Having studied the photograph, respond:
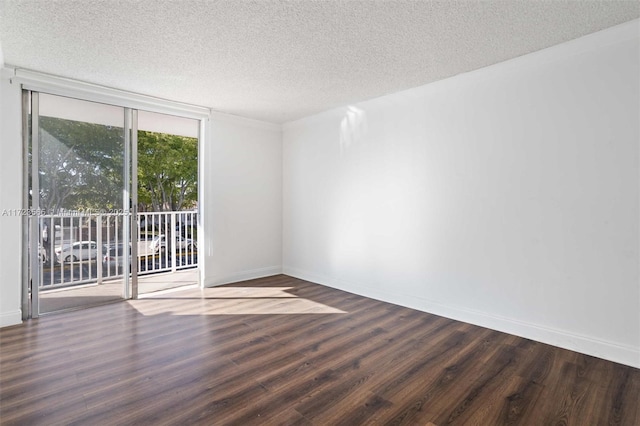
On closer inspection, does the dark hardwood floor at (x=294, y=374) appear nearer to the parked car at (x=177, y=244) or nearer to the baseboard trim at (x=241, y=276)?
the baseboard trim at (x=241, y=276)

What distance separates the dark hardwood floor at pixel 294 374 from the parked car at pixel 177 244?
2.04m

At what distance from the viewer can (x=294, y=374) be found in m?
2.33

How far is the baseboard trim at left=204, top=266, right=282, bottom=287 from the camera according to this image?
15.7 feet

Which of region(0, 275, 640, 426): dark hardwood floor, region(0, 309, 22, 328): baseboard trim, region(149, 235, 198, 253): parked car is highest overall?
region(149, 235, 198, 253): parked car

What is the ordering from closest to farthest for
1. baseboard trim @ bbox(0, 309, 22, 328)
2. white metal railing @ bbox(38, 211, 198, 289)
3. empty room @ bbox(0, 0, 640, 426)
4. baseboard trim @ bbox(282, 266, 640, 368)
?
empty room @ bbox(0, 0, 640, 426) → baseboard trim @ bbox(282, 266, 640, 368) → baseboard trim @ bbox(0, 309, 22, 328) → white metal railing @ bbox(38, 211, 198, 289)

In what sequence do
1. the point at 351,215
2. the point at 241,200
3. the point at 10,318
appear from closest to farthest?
the point at 10,318
the point at 351,215
the point at 241,200

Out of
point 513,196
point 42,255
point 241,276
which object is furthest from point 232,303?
point 513,196

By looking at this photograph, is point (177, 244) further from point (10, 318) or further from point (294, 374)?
point (294, 374)

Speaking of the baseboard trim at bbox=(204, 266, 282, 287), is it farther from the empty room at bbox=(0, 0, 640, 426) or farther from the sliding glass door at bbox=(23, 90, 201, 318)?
the sliding glass door at bbox=(23, 90, 201, 318)

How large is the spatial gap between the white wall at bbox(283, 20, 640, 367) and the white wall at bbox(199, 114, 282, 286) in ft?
4.65

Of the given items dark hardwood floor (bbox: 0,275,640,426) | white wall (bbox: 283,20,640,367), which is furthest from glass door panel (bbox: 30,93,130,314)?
white wall (bbox: 283,20,640,367)

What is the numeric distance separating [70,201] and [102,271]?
36.2 inches

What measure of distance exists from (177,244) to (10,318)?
2.69 meters

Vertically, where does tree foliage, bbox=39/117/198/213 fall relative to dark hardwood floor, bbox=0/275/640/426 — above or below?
above
